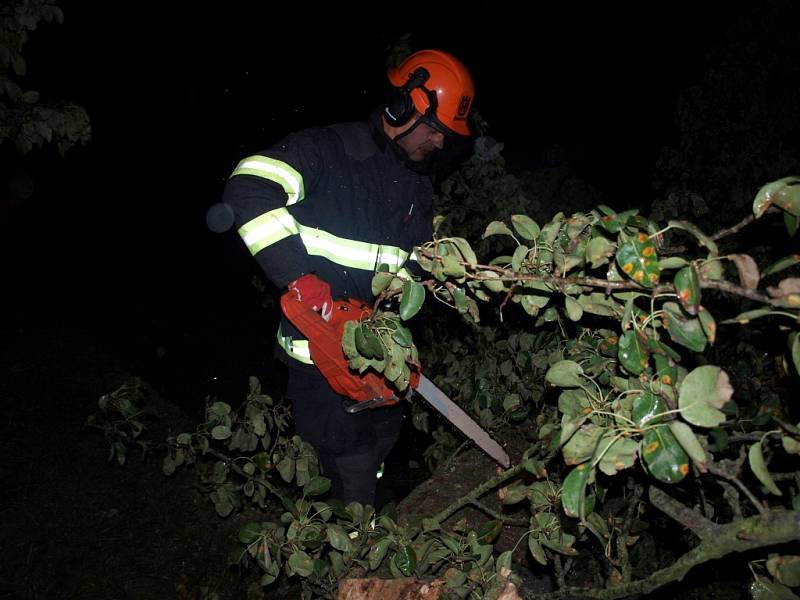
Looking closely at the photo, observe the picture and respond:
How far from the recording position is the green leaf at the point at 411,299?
4.35 ft

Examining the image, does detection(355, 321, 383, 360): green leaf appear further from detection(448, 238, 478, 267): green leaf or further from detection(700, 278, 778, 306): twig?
detection(700, 278, 778, 306): twig

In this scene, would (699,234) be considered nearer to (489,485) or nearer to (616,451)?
(616,451)

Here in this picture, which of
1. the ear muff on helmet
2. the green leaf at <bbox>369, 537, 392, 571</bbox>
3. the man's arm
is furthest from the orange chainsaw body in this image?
the ear muff on helmet

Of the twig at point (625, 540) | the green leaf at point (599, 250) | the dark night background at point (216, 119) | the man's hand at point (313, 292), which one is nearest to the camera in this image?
the green leaf at point (599, 250)

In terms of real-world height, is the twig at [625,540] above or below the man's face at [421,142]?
below

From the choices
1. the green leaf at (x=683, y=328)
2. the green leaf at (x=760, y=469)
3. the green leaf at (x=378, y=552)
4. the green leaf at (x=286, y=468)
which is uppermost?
the green leaf at (x=683, y=328)

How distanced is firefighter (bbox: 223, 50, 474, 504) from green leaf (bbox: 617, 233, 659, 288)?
1330mm

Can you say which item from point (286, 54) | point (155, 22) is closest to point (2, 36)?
point (286, 54)

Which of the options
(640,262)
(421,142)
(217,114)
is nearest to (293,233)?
(421,142)

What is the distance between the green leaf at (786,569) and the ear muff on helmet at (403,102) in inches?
73.5

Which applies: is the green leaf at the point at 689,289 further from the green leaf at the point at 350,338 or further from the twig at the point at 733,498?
the green leaf at the point at 350,338

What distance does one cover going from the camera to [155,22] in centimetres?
1219

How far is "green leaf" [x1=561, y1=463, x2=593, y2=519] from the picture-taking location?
1.05 m

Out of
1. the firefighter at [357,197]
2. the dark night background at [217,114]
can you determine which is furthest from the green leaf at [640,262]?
the dark night background at [217,114]
